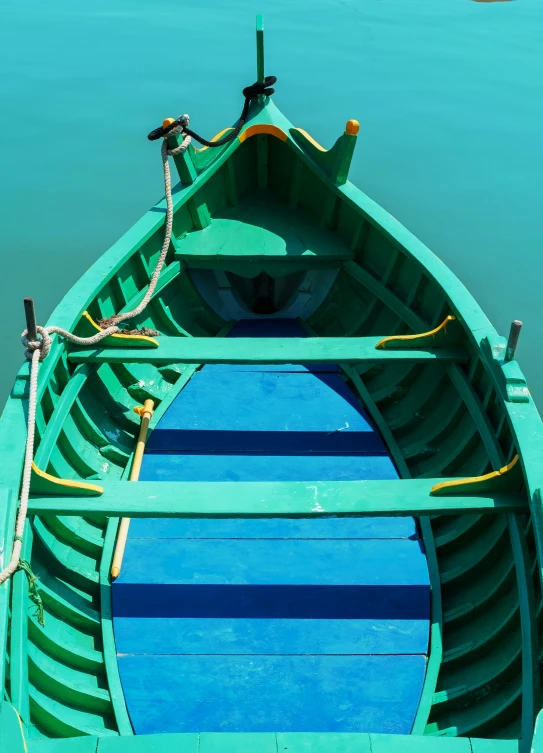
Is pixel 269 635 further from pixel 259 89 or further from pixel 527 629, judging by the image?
pixel 259 89

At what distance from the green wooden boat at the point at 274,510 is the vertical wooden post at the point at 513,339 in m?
0.01

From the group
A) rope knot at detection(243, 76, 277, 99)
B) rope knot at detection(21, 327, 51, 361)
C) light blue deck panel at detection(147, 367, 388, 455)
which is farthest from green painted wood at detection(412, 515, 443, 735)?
rope knot at detection(243, 76, 277, 99)

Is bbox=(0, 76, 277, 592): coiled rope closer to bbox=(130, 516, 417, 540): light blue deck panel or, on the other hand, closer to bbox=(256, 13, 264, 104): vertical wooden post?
bbox=(256, 13, 264, 104): vertical wooden post

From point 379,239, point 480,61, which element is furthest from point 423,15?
point 379,239

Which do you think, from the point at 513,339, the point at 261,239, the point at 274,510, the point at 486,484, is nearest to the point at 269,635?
the point at 274,510

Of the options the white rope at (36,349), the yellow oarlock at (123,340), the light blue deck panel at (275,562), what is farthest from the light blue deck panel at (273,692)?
the yellow oarlock at (123,340)

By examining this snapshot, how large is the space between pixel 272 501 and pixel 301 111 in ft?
28.1

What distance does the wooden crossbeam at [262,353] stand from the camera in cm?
491

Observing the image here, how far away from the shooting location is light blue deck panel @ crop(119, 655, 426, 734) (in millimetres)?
3686

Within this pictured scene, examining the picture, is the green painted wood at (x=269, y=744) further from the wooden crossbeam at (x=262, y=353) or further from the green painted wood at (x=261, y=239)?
the green painted wood at (x=261, y=239)

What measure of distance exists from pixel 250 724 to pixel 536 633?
4.26 ft

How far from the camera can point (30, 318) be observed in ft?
13.5

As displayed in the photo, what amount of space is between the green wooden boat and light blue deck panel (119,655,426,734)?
0.4 inches

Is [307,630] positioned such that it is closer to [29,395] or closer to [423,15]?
[29,395]
